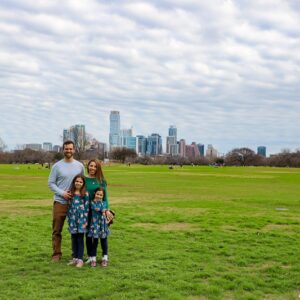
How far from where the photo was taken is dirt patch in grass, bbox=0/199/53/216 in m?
17.1

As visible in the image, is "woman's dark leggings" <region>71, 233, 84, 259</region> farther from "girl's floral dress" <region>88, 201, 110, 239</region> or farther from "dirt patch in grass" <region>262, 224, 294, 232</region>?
"dirt patch in grass" <region>262, 224, 294, 232</region>

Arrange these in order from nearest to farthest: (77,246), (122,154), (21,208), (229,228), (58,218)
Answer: (77,246), (58,218), (229,228), (21,208), (122,154)

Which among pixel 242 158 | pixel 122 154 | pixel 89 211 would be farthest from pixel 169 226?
pixel 242 158

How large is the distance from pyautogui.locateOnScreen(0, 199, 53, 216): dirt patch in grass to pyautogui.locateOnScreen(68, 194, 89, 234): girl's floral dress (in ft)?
29.6

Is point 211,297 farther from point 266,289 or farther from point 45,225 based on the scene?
point 45,225

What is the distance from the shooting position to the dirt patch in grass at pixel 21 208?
17.1 m

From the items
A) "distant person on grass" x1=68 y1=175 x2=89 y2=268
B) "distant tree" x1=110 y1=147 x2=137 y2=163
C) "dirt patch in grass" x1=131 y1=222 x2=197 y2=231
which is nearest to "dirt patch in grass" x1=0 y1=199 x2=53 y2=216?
"dirt patch in grass" x1=131 y1=222 x2=197 y2=231

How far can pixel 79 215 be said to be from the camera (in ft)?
27.1

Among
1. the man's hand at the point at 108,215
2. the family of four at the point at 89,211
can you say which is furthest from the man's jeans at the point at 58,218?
the man's hand at the point at 108,215

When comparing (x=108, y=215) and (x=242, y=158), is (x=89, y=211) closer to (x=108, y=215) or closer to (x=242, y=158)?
(x=108, y=215)

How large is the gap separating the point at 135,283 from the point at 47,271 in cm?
180

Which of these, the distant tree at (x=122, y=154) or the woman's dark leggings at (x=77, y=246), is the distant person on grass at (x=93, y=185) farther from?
the distant tree at (x=122, y=154)

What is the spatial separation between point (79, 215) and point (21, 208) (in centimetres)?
1138

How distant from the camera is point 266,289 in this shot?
6.95 meters
